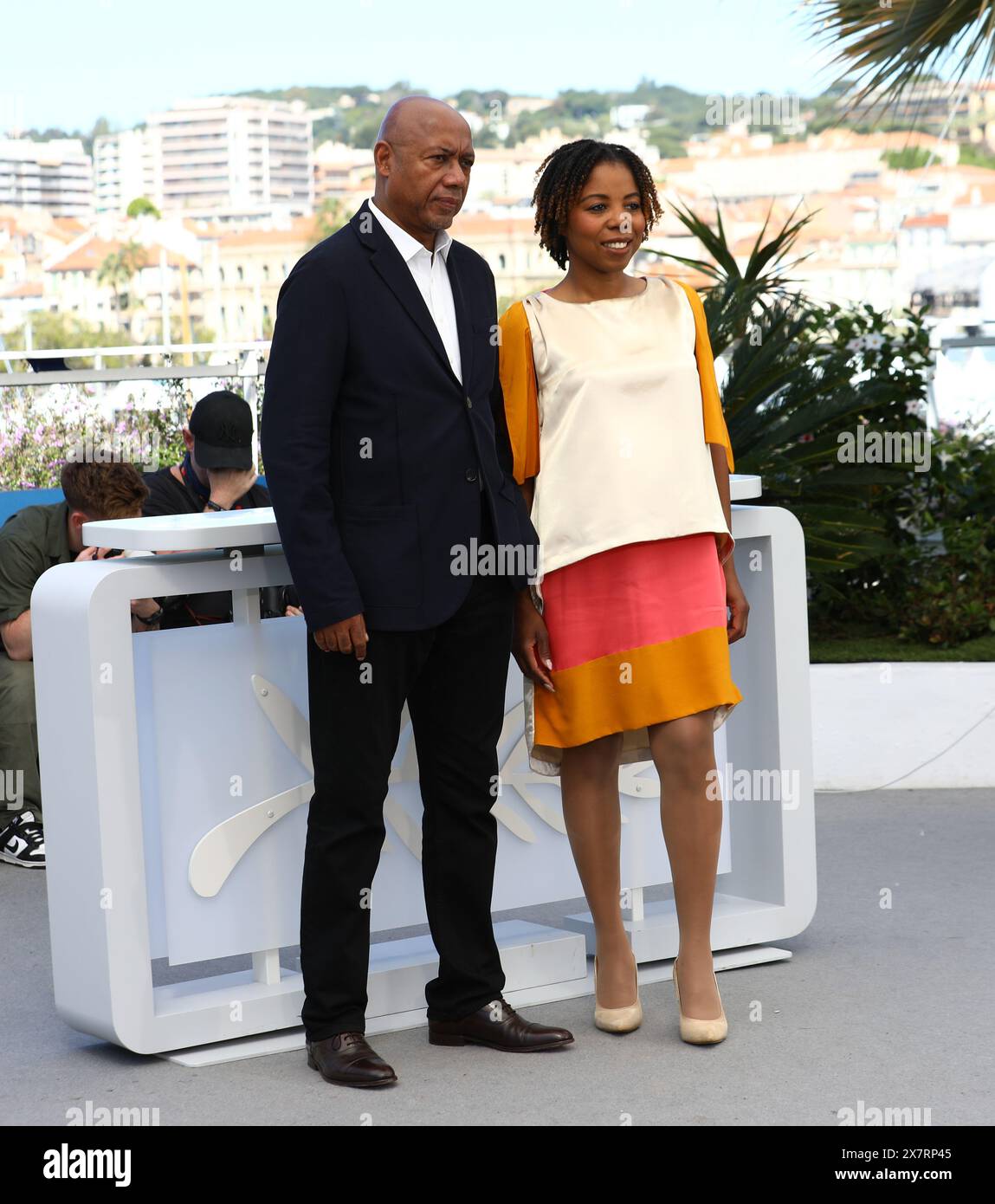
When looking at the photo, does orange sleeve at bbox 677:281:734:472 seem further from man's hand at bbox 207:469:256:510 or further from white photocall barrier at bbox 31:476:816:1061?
man's hand at bbox 207:469:256:510

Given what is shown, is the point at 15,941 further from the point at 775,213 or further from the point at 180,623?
the point at 775,213

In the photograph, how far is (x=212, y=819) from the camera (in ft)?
11.2

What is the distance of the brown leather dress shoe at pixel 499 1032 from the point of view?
336 cm

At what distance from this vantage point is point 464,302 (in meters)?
3.31

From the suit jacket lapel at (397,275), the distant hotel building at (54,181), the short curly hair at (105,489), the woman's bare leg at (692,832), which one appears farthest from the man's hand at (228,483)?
the distant hotel building at (54,181)

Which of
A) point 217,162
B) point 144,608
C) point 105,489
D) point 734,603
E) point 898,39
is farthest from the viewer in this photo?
point 217,162

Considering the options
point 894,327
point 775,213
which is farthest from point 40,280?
point 894,327

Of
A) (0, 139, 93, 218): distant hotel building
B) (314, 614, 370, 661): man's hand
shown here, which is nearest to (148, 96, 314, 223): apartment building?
(0, 139, 93, 218): distant hotel building

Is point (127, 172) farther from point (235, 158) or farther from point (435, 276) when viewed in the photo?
point (435, 276)

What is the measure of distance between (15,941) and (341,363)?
2.00m

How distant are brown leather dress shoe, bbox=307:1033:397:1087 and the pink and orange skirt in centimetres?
72

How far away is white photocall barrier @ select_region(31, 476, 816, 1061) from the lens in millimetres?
3242

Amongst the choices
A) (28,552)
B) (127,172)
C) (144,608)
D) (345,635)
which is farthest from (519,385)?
(127,172)

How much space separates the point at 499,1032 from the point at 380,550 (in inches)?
39.7
